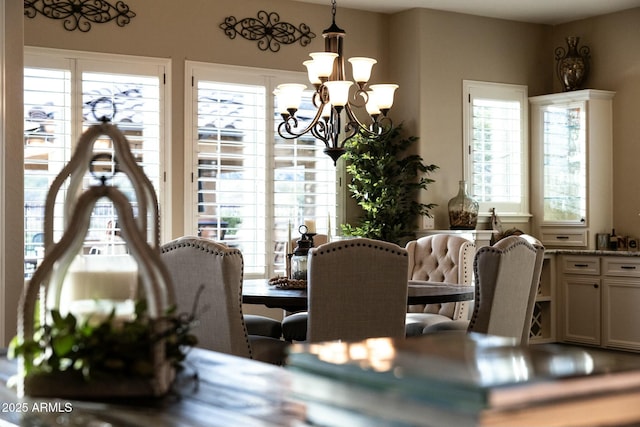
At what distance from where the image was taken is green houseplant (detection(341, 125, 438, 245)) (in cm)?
719

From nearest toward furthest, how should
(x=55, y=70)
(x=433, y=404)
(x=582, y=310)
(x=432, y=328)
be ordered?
1. (x=433, y=404)
2. (x=432, y=328)
3. (x=55, y=70)
4. (x=582, y=310)

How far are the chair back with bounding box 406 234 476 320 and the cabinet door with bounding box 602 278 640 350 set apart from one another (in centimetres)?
209

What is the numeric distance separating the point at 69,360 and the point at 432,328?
13.3 ft

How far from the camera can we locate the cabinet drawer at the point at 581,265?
287 inches

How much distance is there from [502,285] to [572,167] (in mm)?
→ 3968

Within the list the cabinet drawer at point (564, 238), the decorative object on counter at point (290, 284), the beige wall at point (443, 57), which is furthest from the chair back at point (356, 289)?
the cabinet drawer at point (564, 238)

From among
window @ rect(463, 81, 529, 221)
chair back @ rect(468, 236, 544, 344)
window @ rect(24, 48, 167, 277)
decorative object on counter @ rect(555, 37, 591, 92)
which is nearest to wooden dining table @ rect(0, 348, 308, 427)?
chair back @ rect(468, 236, 544, 344)

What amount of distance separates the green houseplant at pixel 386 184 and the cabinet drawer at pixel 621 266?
4.76ft

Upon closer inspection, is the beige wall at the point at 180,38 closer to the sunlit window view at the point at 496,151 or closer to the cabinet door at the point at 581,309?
the sunlit window view at the point at 496,151

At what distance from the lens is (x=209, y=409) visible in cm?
99

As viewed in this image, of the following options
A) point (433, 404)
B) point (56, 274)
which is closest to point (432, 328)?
point (56, 274)

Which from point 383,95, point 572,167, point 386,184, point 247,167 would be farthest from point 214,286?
point 572,167

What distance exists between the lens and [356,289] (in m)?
3.67

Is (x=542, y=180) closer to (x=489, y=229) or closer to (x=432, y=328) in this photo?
(x=489, y=229)
